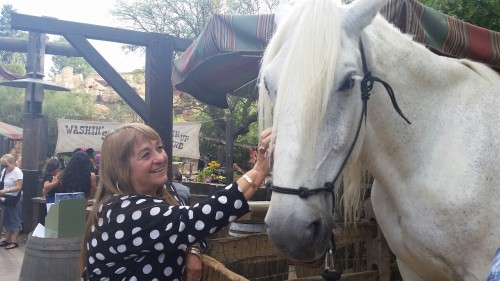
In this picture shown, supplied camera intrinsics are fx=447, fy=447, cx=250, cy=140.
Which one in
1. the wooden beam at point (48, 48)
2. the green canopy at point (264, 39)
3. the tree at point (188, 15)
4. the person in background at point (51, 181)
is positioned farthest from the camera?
the tree at point (188, 15)

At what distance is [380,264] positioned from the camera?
337 cm

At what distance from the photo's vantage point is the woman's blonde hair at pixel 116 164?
181 centimetres

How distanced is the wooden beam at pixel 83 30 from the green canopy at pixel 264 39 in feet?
1.81

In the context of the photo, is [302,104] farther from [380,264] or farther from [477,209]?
[380,264]

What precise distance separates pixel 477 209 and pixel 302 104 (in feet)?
3.20

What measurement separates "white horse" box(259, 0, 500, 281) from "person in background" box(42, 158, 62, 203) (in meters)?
5.15

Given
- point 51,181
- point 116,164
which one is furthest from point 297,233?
point 51,181

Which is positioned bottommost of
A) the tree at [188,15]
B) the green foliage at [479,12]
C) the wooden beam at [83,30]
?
the wooden beam at [83,30]

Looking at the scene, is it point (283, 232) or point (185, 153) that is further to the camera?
point (185, 153)

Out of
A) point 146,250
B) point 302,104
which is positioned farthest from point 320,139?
point 146,250

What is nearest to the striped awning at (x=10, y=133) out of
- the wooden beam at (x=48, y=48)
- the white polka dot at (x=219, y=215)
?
the wooden beam at (x=48, y=48)

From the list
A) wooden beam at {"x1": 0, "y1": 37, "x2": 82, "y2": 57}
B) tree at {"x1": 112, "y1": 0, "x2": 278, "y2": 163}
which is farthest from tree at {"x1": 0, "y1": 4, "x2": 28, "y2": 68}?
wooden beam at {"x1": 0, "y1": 37, "x2": 82, "y2": 57}

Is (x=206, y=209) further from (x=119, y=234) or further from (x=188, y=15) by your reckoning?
(x=188, y=15)

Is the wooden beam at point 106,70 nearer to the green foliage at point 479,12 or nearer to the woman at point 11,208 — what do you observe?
the green foliage at point 479,12
